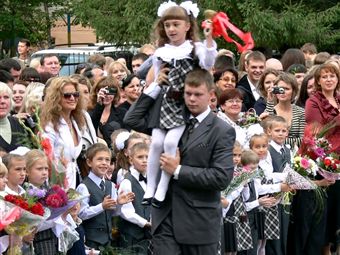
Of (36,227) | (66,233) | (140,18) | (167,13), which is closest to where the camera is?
(167,13)

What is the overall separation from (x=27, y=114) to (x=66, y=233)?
155cm

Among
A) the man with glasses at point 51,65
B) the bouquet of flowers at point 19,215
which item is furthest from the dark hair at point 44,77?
the bouquet of flowers at point 19,215

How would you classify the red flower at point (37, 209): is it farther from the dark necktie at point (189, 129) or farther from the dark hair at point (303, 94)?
the dark hair at point (303, 94)

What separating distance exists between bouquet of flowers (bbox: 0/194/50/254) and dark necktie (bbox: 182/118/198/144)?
1.53 meters

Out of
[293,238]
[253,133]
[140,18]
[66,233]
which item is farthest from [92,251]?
[140,18]

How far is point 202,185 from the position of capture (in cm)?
767

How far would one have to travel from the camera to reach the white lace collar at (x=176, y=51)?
7785 mm

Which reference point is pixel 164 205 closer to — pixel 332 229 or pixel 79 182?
pixel 79 182

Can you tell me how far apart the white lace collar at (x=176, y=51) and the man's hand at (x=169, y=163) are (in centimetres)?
75

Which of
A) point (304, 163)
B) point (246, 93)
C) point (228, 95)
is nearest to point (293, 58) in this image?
point (246, 93)

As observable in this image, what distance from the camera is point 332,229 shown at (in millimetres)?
12531

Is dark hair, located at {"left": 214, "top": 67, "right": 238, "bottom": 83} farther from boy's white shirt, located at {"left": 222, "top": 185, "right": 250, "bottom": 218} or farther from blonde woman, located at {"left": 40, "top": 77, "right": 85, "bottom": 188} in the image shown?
blonde woman, located at {"left": 40, "top": 77, "right": 85, "bottom": 188}

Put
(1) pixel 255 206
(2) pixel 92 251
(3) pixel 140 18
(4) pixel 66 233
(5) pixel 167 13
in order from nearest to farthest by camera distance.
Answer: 1. (5) pixel 167 13
2. (4) pixel 66 233
3. (2) pixel 92 251
4. (1) pixel 255 206
5. (3) pixel 140 18

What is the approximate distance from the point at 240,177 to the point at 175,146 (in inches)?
104
